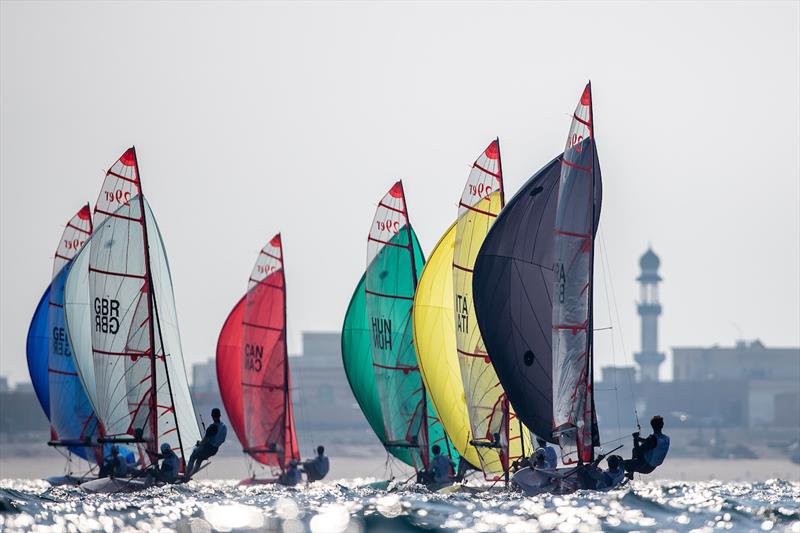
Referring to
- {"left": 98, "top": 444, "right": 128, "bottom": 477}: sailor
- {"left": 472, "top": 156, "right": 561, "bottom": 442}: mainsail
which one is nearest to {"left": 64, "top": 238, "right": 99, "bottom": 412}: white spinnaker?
{"left": 98, "top": 444, "right": 128, "bottom": 477}: sailor

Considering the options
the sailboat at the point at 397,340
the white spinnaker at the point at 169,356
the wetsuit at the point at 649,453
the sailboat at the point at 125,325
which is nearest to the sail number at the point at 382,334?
the sailboat at the point at 397,340

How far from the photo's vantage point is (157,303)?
3975 centimetres

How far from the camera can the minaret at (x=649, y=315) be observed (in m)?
170

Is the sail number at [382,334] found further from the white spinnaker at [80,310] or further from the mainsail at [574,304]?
the mainsail at [574,304]

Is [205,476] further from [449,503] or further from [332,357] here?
[332,357]

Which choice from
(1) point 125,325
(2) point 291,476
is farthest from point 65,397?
(2) point 291,476

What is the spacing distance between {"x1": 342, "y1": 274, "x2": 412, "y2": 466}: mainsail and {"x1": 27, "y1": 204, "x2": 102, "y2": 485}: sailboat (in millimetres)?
6280

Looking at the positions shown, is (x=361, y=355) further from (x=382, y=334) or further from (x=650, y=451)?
(x=650, y=451)

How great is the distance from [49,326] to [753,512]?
64.3 ft

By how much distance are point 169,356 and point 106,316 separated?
142 inches

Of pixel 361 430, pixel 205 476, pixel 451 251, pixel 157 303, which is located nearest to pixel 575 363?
pixel 451 251

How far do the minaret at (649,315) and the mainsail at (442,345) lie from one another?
423 feet

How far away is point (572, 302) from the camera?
32.1 m

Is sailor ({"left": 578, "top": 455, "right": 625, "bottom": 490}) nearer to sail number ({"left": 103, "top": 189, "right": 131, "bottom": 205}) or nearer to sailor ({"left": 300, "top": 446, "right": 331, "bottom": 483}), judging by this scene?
sail number ({"left": 103, "top": 189, "right": 131, "bottom": 205})
